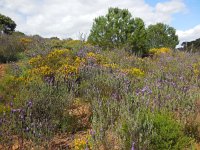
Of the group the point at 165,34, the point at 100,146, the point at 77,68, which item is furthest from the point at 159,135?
the point at 165,34

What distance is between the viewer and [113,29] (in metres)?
13.4

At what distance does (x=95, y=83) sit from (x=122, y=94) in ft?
2.81

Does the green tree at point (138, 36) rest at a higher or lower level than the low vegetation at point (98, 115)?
higher

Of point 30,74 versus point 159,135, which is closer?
point 159,135

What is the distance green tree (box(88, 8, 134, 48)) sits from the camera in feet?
44.1

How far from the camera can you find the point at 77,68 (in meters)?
7.00

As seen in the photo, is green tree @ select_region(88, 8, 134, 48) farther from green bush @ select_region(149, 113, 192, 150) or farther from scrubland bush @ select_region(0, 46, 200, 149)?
green bush @ select_region(149, 113, 192, 150)

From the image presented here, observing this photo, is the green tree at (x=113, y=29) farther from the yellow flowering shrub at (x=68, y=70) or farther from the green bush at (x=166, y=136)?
the green bush at (x=166, y=136)

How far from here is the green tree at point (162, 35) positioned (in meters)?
21.8

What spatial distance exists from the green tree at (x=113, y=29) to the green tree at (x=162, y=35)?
24.8 feet

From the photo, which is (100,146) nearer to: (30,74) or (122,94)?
(122,94)

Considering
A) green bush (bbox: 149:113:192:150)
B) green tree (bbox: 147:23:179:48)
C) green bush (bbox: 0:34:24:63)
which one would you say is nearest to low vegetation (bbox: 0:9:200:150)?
green bush (bbox: 149:113:192:150)

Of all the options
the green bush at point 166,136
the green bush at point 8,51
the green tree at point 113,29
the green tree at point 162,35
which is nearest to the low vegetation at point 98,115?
the green bush at point 166,136

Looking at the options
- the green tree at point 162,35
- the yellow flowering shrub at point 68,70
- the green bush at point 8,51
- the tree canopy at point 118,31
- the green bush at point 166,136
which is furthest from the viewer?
the green tree at point 162,35
